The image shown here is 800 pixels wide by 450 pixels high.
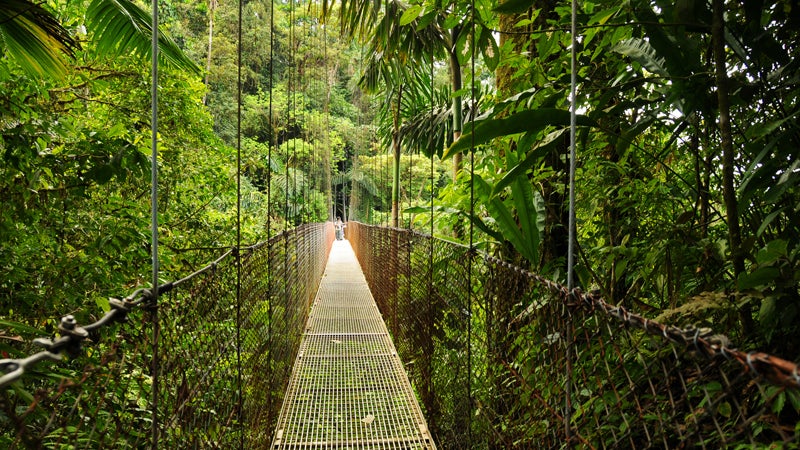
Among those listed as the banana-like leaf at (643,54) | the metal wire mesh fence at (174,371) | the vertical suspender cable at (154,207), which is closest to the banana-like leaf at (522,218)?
the banana-like leaf at (643,54)

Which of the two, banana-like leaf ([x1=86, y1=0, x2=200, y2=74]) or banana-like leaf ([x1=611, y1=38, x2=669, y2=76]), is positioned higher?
banana-like leaf ([x1=86, y1=0, x2=200, y2=74])

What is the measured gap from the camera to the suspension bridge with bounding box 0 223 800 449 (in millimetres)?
576

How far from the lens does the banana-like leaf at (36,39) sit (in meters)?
1.30

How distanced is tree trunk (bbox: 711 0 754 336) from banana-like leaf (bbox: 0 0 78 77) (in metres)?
1.67

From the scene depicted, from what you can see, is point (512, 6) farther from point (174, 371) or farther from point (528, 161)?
point (174, 371)

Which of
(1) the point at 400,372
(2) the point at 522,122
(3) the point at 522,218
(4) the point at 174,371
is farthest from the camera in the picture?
(1) the point at 400,372

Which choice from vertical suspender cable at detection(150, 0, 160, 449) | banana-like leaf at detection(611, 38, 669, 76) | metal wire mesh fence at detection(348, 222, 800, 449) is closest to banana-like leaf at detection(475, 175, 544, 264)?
metal wire mesh fence at detection(348, 222, 800, 449)

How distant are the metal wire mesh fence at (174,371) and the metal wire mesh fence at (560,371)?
64 centimetres

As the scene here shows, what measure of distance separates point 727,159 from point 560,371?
0.63 m

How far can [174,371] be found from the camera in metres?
0.90

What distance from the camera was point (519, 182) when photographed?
4.30 feet

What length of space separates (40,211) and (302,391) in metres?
1.31

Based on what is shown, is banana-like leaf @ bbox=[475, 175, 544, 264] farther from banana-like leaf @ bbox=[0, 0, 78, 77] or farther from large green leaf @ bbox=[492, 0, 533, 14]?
banana-like leaf @ bbox=[0, 0, 78, 77]

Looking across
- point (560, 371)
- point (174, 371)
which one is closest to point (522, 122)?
point (560, 371)
